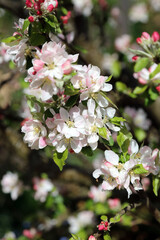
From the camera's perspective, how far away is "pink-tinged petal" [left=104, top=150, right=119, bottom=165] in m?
0.92

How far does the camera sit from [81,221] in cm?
212

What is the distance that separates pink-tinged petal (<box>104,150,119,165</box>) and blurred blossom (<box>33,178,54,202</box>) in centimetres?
125

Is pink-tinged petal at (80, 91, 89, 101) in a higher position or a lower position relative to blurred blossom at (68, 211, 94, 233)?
higher

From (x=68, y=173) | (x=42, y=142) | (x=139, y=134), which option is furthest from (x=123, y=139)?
(x=68, y=173)

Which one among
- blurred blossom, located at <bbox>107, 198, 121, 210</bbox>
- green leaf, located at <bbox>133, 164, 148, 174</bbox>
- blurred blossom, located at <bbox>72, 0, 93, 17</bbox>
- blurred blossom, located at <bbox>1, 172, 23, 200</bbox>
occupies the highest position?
green leaf, located at <bbox>133, 164, 148, 174</bbox>

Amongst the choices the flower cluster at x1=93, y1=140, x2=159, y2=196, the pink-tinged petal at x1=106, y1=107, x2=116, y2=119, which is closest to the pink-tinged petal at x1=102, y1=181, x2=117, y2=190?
the flower cluster at x1=93, y1=140, x2=159, y2=196

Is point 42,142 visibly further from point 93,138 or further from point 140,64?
point 140,64

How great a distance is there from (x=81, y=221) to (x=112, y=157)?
1.34m

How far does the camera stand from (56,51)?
82cm

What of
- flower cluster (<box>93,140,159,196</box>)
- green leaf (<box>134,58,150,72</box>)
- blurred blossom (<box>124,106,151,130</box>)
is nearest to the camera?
flower cluster (<box>93,140,159,196</box>)

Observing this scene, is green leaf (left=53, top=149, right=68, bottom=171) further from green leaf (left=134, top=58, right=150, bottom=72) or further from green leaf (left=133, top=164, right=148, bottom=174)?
green leaf (left=134, top=58, right=150, bottom=72)

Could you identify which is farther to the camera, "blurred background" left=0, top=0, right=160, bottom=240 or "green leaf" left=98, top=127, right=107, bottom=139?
"blurred background" left=0, top=0, right=160, bottom=240

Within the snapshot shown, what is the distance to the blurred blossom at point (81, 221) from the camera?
2.10 meters

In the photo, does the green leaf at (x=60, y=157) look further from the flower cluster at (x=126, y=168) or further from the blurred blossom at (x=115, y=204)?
the blurred blossom at (x=115, y=204)
